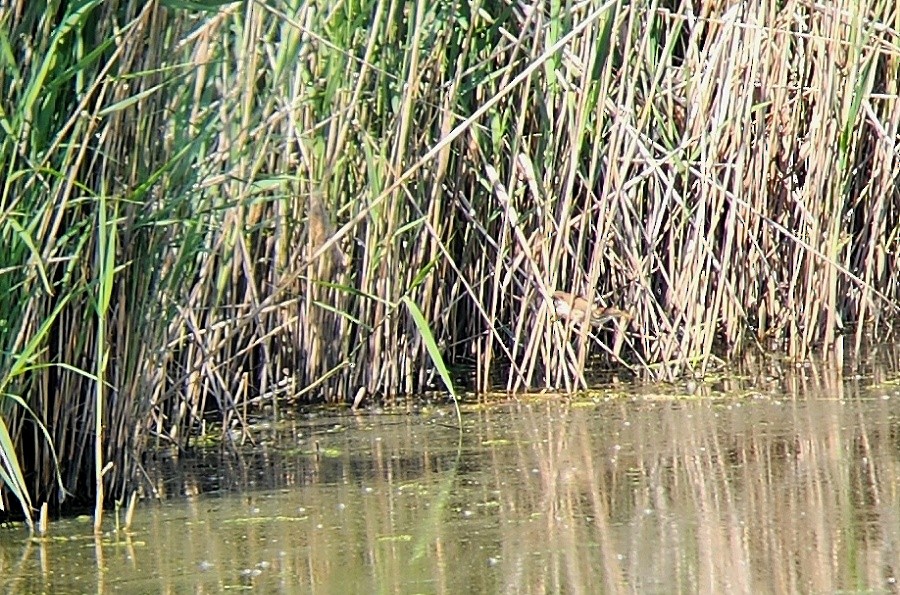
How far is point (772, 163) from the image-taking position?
523 centimetres

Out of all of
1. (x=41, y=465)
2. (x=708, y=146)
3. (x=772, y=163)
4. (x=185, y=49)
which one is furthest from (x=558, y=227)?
(x=41, y=465)

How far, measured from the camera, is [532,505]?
343cm

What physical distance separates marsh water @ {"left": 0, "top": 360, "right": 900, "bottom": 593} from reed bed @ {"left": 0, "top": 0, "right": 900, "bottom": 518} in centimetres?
18

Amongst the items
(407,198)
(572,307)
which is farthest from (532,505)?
(407,198)

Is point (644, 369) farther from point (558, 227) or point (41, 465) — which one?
point (41, 465)

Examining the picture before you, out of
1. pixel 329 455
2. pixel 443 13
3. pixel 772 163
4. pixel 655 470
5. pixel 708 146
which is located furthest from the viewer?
pixel 772 163

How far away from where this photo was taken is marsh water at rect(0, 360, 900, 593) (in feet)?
9.52

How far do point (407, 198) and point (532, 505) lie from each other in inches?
54.6

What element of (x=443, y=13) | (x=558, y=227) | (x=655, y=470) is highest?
(x=443, y=13)

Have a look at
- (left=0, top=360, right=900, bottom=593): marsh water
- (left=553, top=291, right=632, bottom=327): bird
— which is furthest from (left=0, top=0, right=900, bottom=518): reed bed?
(left=0, top=360, right=900, bottom=593): marsh water

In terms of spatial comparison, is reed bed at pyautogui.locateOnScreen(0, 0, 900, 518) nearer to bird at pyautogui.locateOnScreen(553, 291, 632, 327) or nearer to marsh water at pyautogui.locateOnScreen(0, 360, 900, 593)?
bird at pyautogui.locateOnScreen(553, 291, 632, 327)

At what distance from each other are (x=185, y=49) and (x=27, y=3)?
470 mm

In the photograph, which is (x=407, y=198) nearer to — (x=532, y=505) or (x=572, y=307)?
(x=572, y=307)

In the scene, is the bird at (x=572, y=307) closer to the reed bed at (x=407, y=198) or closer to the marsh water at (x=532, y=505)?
the reed bed at (x=407, y=198)
